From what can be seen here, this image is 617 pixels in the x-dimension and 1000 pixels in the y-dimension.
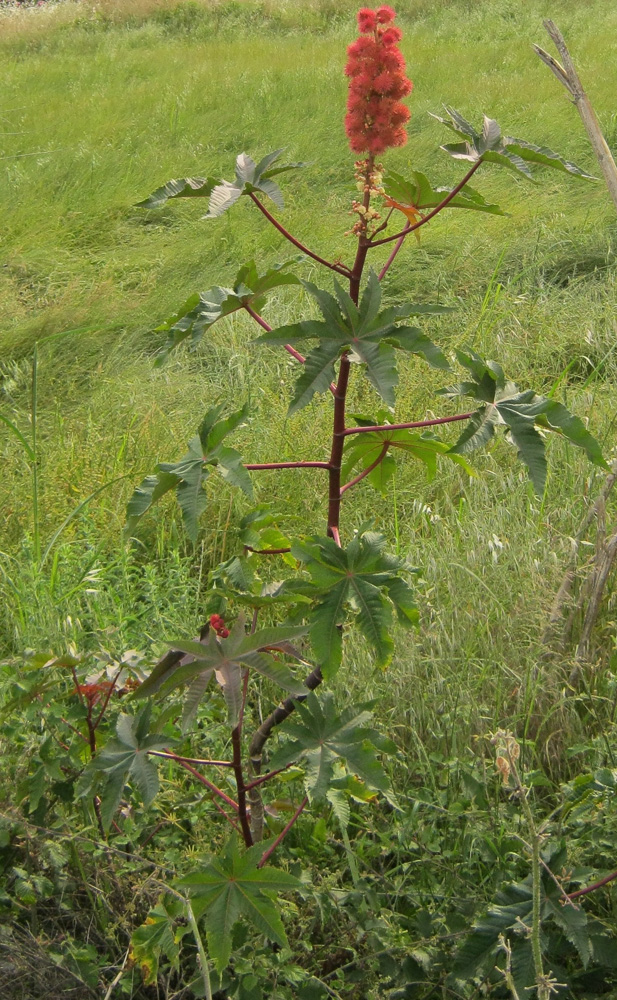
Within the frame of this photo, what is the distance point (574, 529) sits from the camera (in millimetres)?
2342

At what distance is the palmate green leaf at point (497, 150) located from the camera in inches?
50.7

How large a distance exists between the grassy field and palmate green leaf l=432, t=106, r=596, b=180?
2.17 feet

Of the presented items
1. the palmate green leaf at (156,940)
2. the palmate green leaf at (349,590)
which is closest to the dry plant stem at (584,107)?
the palmate green leaf at (349,590)

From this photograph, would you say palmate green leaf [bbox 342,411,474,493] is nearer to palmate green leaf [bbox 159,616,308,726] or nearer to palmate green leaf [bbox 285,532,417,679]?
palmate green leaf [bbox 285,532,417,679]

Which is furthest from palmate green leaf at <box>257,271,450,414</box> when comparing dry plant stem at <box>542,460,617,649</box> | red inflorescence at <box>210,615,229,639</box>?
dry plant stem at <box>542,460,617,649</box>

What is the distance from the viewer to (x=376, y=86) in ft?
4.16

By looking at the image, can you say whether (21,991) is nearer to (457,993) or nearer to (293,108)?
(457,993)

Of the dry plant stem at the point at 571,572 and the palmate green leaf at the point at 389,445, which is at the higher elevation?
the palmate green leaf at the point at 389,445

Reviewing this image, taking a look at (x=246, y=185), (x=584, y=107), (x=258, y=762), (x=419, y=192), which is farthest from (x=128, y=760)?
(x=584, y=107)

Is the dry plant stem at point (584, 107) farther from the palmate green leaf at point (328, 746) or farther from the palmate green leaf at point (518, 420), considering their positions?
the palmate green leaf at point (328, 746)

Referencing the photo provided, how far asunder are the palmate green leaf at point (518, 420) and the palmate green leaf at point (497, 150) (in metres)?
0.27

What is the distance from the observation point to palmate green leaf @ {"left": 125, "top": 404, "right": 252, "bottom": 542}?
48.8 inches

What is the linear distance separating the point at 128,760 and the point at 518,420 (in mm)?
668

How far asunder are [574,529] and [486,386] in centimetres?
116
